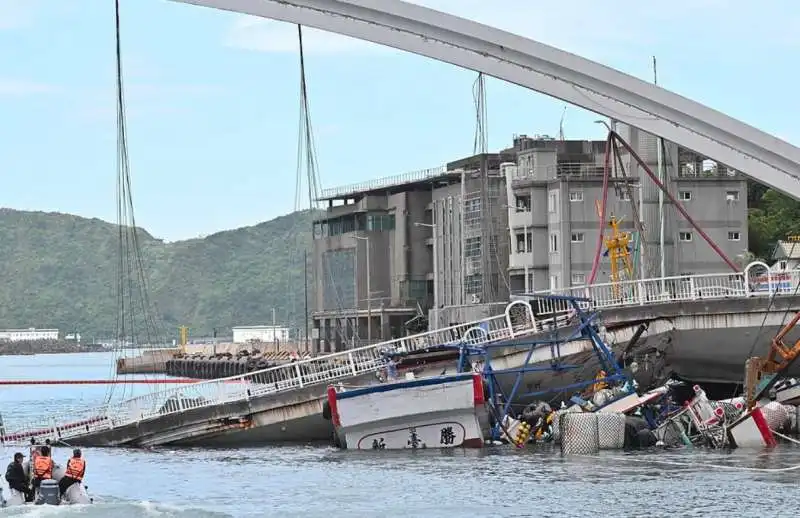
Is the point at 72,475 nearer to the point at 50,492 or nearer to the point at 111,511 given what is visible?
the point at 50,492

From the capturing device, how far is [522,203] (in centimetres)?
10588

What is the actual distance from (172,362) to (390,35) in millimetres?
154795

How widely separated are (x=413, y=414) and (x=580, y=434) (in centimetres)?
548

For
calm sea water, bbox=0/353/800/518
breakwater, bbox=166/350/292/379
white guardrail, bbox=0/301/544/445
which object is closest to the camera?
calm sea water, bbox=0/353/800/518

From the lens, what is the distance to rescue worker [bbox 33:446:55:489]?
40312mm

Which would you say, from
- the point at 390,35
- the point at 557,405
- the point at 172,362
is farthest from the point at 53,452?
the point at 172,362

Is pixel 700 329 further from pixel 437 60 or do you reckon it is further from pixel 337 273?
pixel 337 273

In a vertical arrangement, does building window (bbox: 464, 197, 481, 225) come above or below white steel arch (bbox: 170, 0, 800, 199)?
above

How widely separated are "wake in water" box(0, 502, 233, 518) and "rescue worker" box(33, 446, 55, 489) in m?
0.98

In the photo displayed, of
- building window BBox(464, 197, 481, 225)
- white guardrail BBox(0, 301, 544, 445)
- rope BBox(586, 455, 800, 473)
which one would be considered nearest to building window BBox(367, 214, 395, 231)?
building window BBox(464, 197, 481, 225)

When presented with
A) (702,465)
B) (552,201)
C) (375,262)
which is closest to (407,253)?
(375,262)

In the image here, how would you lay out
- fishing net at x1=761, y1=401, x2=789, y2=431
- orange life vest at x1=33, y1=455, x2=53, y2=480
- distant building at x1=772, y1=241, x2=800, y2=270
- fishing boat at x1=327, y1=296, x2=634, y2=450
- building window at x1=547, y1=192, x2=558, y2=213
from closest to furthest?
orange life vest at x1=33, y1=455, x2=53, y2=480 → fishing boat at x1=327, y1=296, x2=634, y2=450 → fishing net at x1=761, y1=401, x2=789, y2=431 → distant building at x1=772, y1=241, x2=800, y2=270 → building window at x1=547, y1=192, x2=558, y2=213

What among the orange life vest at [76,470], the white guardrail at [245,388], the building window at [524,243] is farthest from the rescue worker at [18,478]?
the building window at [524,243]

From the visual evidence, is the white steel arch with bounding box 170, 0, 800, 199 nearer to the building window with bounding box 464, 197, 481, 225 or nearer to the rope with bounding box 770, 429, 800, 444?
the rope with bounding box 770, 429, 800, 444
